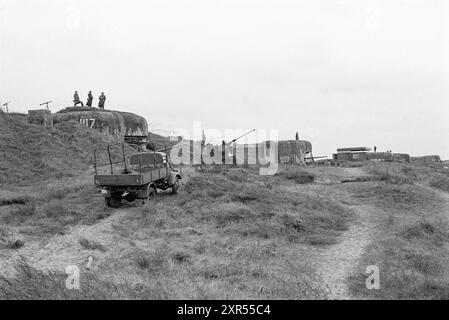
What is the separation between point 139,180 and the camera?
13.3m

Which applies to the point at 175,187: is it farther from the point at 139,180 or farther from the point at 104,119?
the point at 104,119

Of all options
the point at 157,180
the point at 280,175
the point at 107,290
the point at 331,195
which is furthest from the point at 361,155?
the point at 107,290

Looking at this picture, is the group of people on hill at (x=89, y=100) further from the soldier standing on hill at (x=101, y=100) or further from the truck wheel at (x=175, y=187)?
the truck wheel at (x=175, y=187)

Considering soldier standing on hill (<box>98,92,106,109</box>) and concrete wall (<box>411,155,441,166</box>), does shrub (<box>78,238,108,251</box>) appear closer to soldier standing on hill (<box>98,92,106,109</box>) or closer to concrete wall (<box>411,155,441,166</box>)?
soldier standing on hill (<box>98,92,106,109</box>)

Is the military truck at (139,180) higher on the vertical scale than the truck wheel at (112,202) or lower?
higher

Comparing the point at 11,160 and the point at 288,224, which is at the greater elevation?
the point at 11,160

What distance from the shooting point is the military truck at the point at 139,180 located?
1337 centimetres

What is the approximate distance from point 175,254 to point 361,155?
31845mm

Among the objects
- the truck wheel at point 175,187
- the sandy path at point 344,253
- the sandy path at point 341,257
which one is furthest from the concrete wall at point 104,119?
the sandy path at point 341,257

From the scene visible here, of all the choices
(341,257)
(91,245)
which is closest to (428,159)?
(341,257)

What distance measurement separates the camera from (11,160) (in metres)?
20.6

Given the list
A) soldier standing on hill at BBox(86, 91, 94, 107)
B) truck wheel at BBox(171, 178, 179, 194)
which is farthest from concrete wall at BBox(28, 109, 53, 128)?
truck wheel at BBox(171, 178, 179, 194)

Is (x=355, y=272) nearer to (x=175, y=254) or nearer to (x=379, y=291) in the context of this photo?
(x=379, y=291)

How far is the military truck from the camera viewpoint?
526 inches
